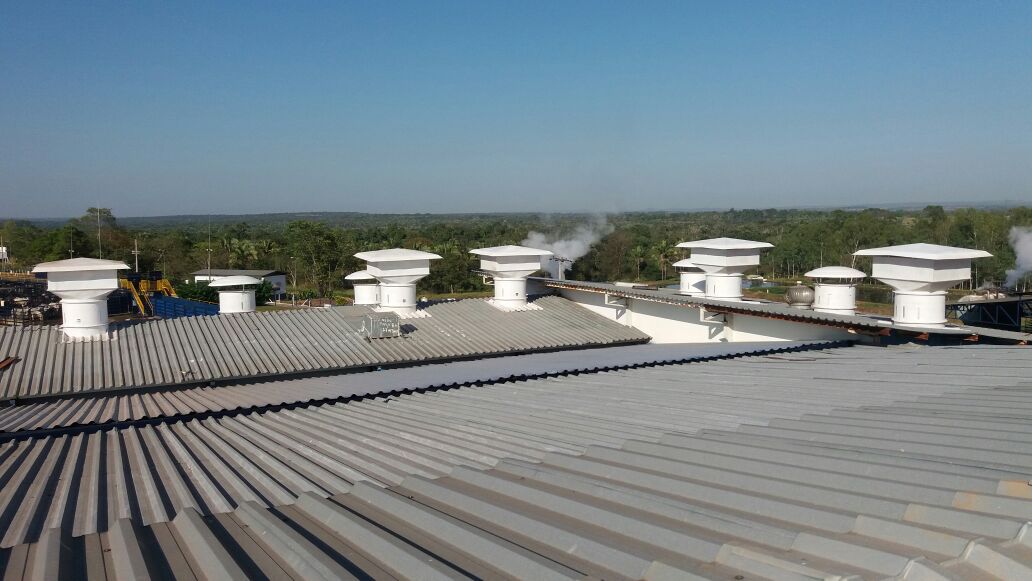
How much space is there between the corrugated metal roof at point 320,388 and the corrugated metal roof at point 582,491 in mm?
1724

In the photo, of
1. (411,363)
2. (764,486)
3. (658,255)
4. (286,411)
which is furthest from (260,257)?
(764,486)

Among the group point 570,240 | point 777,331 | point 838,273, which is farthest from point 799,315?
point 570,240

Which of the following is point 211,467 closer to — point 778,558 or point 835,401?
point 778,558

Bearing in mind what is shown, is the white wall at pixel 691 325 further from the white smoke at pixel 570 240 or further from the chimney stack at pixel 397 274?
the white smoke at pixel 570 240

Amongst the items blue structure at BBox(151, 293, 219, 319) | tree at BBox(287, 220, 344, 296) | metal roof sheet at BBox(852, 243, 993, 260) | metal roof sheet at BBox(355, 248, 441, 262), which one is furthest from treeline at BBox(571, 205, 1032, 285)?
metal roof sheet at BBox(852, 243, 993, 260)

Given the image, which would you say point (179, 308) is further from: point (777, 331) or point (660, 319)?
point (777, 331)

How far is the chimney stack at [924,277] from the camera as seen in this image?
10602 millimetres

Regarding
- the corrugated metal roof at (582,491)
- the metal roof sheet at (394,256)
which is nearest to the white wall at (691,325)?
the metal roof sheet at (394,256)

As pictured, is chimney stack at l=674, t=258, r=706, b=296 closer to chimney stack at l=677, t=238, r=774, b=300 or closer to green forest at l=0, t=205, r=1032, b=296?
A: chimney stack at l=677, t=238, r=774, b=300

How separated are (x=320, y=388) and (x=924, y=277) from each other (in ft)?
28.1

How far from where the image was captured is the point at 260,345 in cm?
1231

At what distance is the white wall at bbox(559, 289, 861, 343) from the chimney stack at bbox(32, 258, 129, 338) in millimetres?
9497

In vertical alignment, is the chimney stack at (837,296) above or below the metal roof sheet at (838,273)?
below

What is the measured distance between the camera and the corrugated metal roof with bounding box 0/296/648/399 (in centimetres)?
1058
